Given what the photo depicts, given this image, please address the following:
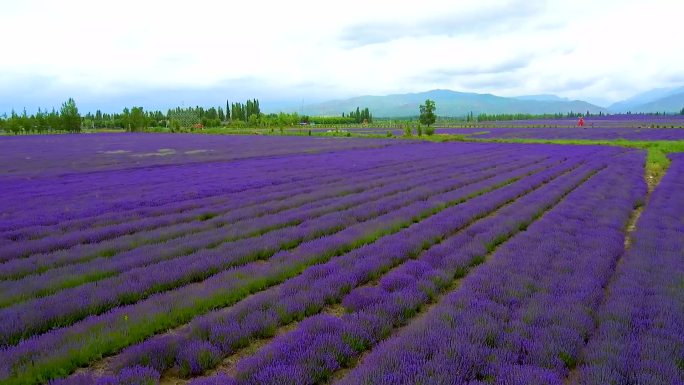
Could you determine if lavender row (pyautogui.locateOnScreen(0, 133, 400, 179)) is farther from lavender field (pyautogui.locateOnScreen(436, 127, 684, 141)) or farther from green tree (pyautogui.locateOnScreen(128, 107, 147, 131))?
green tree (pyautogui.locateOnScreen(128, 107, 147, 131))

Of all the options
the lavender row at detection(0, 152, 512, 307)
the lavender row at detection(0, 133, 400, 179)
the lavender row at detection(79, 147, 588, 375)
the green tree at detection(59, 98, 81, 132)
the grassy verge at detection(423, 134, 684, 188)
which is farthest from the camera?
the green tree at detection(59, 98, 81, 132)

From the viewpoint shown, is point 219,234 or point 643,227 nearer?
point 219,234

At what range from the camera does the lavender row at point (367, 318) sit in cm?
464

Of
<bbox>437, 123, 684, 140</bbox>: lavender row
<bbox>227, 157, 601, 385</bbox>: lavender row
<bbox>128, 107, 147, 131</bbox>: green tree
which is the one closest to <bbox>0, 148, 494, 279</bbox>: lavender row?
<bbox>227, 157, 601, 385</bbox>: lavender row

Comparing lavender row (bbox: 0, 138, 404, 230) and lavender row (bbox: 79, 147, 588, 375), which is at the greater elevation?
lavender row (bbox: 0, 138, 404, 230)

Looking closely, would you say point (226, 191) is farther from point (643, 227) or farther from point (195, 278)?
point (643, 227)

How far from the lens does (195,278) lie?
7812 millimetres

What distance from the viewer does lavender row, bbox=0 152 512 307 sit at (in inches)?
276

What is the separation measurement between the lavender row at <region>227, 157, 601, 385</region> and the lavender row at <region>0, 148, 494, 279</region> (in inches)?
183

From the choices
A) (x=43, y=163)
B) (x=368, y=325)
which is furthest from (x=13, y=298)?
(x=43, y=163)

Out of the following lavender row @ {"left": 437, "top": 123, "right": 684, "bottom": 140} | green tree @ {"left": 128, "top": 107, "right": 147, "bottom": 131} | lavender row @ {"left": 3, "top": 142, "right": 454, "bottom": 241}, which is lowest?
lavender row @ {"left": 3, "top": 142, "right": 454, "bottom": 241}

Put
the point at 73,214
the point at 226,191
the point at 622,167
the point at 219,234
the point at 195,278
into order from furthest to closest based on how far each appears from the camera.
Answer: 1. the point at 622,167
2. the point at 226,191
3. the point at 73,214
4. the point at 219,234
5. the point at 195,278

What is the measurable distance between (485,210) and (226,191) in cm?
1057

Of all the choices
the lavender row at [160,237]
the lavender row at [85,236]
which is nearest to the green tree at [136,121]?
the lavender row at [160,237]
